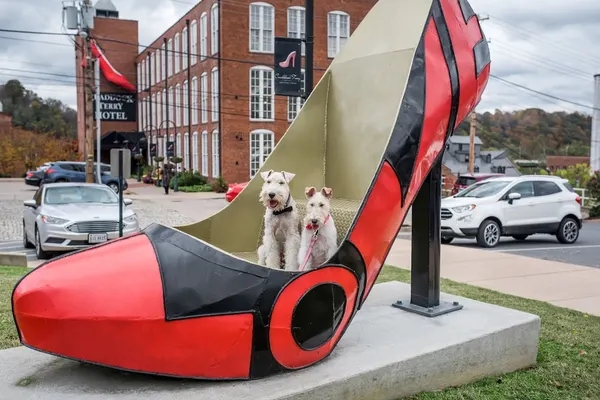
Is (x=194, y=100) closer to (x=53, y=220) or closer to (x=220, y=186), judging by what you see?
(x=220, y=186)

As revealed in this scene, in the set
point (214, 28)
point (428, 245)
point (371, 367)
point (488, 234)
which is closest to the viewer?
point (371, 367)

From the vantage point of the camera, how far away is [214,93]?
116 feet

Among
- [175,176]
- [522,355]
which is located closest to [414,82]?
[522,355]

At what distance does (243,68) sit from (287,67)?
957 inches

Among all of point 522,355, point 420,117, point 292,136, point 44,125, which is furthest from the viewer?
point 44,125

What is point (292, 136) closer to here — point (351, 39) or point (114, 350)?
point (351, 39)

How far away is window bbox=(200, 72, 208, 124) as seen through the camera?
3680 cm

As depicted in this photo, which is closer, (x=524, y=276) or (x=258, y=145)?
(x=524, y=276)

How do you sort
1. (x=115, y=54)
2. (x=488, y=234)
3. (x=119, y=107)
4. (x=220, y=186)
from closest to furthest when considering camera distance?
(x=488, y=234) < (x=220, y=186) < (x=115, y=54) < (x=119, y=107)

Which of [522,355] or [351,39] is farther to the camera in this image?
[351,39]

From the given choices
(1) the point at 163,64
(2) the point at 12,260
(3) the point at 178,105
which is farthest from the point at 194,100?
(2) the point at 12,260

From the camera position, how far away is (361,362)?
373cm

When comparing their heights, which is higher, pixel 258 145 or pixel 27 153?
pixel 258 145

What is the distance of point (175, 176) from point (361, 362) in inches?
1290
